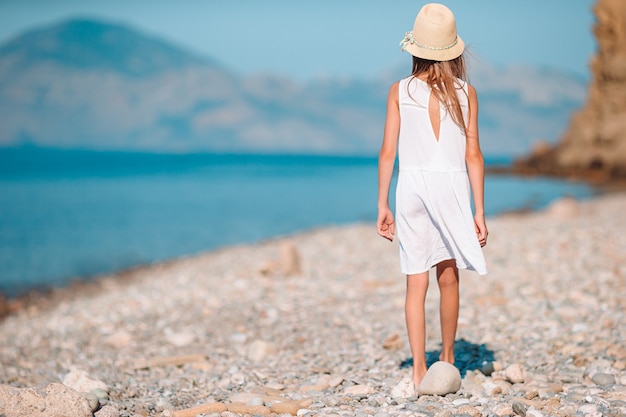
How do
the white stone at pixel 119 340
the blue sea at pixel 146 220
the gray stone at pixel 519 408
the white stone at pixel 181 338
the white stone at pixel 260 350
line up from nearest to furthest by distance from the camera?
the gray stone at pixel 519 408
the white stone at pixel 260 350
the white stone at pixel 181 338
the white stone at pixel 119 340
the blue sea at pixel 146 220

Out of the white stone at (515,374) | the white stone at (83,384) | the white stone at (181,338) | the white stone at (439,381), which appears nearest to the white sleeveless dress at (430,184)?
the white stone at (439,381)

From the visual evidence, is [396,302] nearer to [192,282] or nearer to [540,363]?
[540,363]

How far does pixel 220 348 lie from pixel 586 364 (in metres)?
3.39

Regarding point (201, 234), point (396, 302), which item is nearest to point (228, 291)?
point (396, 302)

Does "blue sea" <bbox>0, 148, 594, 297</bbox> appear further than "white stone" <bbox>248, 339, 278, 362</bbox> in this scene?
Yes

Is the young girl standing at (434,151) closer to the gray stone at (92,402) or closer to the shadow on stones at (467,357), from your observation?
the shadow on stones at (467,357)

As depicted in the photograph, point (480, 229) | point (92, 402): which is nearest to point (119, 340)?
point (92, 402)

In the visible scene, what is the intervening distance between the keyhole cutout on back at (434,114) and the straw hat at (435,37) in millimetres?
255

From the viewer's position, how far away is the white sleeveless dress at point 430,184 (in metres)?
4.32

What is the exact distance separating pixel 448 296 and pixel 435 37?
1730 mm

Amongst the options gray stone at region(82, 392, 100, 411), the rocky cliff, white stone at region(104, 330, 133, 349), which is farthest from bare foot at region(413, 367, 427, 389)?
the rocky cliff

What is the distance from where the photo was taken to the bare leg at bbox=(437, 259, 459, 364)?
460 cm

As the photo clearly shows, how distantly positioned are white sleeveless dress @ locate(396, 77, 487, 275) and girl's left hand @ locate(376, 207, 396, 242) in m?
0.08

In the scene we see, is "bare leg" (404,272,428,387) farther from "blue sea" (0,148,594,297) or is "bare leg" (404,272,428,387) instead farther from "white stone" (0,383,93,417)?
"blue sea" (0,148,594,297)
